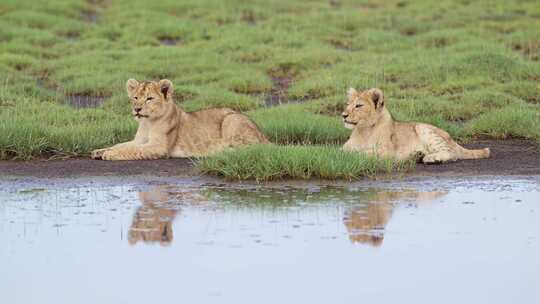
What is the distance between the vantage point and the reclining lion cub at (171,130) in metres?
11.5

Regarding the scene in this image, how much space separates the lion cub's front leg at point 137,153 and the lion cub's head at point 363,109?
6.24ft

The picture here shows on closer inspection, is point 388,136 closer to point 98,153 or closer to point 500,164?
point 500,164

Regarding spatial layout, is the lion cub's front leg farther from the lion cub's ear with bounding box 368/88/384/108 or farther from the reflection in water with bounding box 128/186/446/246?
the lion cub's ear with bounding box 368/88/384/108

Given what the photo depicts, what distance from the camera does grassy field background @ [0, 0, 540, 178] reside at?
13.0 m

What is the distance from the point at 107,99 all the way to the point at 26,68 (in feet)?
11.0

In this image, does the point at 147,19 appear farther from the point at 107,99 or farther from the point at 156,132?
the point at 156,132

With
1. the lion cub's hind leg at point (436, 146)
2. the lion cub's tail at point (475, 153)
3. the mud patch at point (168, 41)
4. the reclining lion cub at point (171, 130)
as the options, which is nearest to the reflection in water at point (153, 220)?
the reclining lion cub at point (171, 130)

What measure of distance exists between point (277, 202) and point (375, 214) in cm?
90

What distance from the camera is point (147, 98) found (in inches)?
455

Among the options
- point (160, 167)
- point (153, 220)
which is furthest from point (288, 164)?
point (153, 220)

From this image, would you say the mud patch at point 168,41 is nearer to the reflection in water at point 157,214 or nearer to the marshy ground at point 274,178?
the marshy ground at point 274,178

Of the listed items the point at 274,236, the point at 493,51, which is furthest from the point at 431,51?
the point at 274,236

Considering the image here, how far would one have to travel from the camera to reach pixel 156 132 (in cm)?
1156

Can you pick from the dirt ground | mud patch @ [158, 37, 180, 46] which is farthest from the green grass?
mud patch @ [158, 37, 180, 46]
